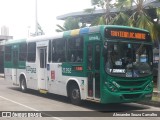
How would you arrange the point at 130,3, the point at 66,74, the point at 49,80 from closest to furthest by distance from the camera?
the point at 66,74
the point at 49,80
the point at 130,3

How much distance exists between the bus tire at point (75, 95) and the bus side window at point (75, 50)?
1082 mm

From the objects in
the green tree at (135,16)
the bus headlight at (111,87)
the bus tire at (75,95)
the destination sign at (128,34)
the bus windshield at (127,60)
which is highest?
the green tree at (135,16)

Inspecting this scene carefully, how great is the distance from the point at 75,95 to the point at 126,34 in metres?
3.15

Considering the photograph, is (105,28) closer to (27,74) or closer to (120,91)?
(120,91)

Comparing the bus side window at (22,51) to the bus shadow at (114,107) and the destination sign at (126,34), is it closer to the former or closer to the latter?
the bus shadow at (114,107)

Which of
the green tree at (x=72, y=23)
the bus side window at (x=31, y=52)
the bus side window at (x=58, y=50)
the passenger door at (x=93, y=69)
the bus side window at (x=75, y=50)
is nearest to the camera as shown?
the passenger door at (x=93, y=69)

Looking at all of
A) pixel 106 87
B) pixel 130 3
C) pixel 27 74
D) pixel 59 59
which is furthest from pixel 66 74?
pixel 130 3

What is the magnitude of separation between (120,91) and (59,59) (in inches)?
148

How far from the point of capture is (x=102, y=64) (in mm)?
11414

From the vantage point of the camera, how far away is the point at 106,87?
1134 centimetres

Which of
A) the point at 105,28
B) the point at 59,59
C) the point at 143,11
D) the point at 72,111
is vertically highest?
the point at 143,11

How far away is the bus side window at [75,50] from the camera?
1273 cm

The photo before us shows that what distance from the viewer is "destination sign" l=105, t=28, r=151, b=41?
1166 centimetres

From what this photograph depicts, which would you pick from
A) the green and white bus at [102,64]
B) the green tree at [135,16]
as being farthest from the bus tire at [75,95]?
the green tree at [135,16]
